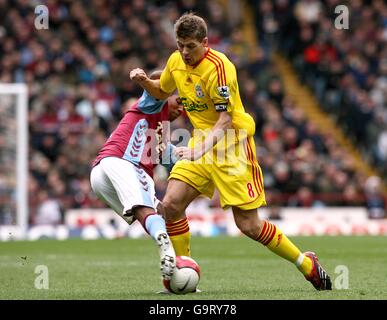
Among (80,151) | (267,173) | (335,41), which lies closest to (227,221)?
(267,173)

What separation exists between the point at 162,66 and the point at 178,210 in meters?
14.4

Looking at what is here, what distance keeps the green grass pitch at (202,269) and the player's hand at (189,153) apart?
1157 millimetres

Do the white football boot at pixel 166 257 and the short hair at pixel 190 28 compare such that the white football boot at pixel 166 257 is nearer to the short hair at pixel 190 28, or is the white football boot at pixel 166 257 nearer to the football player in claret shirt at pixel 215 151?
the football player in claret shirt at pixel 215 151

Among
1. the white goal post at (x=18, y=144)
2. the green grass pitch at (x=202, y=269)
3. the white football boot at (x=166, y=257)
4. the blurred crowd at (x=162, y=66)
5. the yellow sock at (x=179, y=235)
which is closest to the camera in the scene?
the white football boot at (x=166, y=257)

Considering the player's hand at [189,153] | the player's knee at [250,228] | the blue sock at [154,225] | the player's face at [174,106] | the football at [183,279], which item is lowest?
the football at [183,279]

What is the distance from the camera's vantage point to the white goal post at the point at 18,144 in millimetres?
19406

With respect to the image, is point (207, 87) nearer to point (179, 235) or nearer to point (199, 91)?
point (199, 91)

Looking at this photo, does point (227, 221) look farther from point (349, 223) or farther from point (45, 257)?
point (45, 257)

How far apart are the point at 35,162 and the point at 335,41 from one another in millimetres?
8296

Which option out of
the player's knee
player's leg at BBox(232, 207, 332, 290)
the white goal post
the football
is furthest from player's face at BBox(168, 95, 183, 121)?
the white goal post

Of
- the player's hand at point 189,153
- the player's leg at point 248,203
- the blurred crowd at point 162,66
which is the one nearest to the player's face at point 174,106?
the player's leg at point 248,203

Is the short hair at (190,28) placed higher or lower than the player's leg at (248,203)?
higher

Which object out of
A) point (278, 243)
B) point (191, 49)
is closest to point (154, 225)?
point (278, 243)

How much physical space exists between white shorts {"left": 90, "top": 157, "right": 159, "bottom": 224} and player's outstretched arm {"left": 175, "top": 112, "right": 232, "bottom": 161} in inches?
17.9
